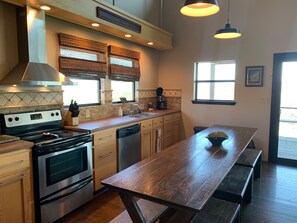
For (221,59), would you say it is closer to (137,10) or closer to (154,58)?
(154,58)

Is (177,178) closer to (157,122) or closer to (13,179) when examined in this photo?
(13,179)

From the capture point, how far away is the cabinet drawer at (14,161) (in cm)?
201

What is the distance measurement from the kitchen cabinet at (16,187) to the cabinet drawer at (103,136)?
0.90 m

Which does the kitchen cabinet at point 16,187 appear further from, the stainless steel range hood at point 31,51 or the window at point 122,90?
the window at point 122,90

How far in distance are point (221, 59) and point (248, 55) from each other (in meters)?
0.53

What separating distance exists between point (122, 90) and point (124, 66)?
480 mm

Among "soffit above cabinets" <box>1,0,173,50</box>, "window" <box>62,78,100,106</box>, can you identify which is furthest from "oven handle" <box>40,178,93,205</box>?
"soffit above cabinets" <box>1,0,173,50</box>

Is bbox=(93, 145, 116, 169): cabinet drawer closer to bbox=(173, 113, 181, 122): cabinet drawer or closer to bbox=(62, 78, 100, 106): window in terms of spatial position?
bbox=(62, 78, 100, 106): window

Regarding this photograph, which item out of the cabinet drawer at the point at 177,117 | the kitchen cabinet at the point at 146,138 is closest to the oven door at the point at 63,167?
the kitchen cabinet at the point at 146,138

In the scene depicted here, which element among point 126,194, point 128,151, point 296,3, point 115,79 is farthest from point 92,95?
point 296,3

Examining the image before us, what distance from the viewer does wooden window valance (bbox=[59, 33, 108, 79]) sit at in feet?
10.4

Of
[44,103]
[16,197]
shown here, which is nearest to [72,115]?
[44,103]

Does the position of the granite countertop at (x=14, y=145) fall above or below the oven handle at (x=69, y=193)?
above

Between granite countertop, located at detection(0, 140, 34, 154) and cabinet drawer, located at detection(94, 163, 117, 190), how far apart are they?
3.48 feet
